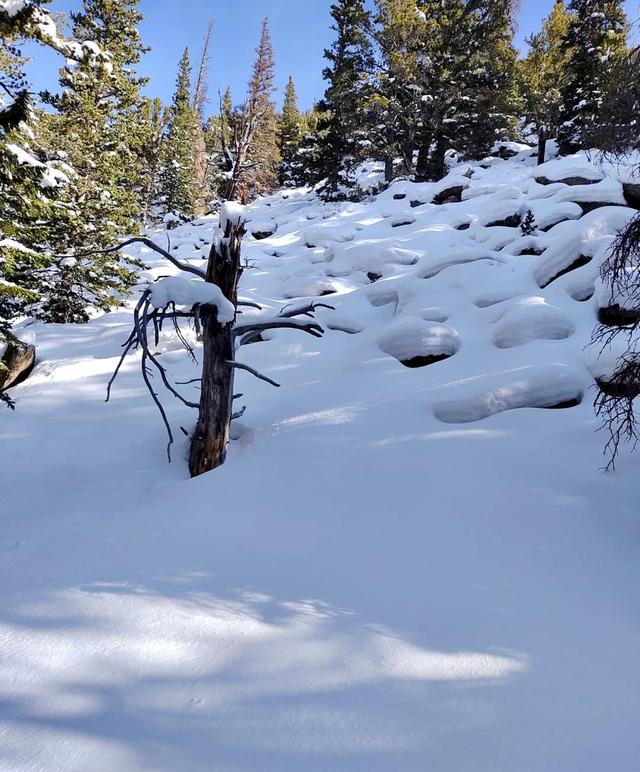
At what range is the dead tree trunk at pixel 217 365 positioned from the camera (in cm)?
604

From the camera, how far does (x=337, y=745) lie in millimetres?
2623

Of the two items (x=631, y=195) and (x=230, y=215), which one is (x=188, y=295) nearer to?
(x=230, y=215)

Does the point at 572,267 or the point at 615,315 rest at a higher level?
the point at 572,267

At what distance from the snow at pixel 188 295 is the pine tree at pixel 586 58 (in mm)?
27325

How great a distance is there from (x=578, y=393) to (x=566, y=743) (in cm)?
565

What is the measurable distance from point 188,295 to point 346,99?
27.3 m

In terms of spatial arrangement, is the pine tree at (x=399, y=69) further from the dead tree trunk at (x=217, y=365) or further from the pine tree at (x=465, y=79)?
the dead tree trunk at (x=217, y=365)

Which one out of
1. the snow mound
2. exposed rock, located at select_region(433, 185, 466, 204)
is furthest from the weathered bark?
the snow mound

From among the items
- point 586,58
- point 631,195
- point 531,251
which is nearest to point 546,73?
point 586,58

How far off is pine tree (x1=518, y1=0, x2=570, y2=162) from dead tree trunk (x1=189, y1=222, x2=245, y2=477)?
1129 inches

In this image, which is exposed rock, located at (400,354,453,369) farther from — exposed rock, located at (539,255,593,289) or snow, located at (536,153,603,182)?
snow, located at (536,153,603,182)

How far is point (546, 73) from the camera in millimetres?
30594

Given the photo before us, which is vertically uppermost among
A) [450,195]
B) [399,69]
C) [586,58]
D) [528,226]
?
[586,58]

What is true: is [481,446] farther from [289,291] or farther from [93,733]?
[289,291]
